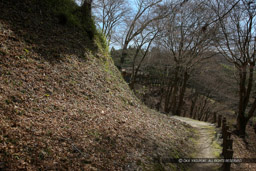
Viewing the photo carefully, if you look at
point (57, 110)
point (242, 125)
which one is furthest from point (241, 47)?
point (57, 110)

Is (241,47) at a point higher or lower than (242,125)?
higher

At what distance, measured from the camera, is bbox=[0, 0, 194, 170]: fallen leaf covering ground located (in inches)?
124

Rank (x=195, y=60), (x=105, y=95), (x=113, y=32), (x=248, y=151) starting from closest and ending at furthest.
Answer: (x=105, y=95) → (x=248, y=151) → (x=195, y=60) → (x=113, y=32)

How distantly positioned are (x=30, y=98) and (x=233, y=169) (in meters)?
7.02

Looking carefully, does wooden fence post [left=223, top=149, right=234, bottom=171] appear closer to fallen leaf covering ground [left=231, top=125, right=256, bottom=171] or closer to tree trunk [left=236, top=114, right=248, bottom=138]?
fallen leaf covering ground [left=231, top=125, right=256, bottom=171]

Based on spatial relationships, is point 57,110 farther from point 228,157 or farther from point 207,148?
point 207,148

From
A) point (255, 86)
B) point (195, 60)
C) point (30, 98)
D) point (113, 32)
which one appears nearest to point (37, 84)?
point (30, 98)

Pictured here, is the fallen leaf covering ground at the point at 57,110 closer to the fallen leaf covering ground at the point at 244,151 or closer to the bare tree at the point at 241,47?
the fallen leaf covering ground at the point at 244,151

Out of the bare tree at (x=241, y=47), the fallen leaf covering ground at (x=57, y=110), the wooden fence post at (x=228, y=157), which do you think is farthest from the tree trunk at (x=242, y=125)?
the wooden fence post at (x=228, y=157)

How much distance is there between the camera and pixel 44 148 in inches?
124

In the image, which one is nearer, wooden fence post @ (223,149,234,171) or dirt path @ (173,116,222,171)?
wooden fence post @ (223,149,234,171)

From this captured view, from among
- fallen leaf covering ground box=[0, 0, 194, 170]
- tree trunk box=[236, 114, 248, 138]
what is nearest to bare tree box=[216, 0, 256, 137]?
tree trunk box=[236, 114, 248, 138]

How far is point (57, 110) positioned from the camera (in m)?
4.46

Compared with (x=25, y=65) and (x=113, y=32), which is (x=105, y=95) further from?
(x=113, y=32)
